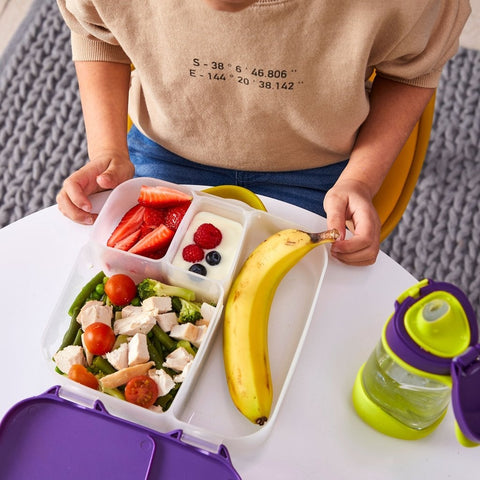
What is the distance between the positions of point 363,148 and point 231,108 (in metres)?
0.24

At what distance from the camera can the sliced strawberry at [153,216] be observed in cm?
86

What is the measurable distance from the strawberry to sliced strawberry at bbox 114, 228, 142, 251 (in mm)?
49

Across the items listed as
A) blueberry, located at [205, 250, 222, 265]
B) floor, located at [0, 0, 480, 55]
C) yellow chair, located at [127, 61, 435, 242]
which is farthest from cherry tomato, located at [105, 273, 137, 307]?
floor, located at [0, 0, 480, 55]

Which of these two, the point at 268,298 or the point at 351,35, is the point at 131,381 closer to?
the point at 268,298

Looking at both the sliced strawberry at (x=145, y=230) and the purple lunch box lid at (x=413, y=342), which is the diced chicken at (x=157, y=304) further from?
the purple lunch box lid at (x=413, y=342)

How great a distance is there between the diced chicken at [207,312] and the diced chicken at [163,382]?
91 millimetres

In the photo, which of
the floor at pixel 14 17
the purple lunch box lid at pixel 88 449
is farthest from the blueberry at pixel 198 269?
the floor at pixel 14 17

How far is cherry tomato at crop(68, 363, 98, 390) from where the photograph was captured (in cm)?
71

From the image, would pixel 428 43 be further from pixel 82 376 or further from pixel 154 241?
pixel 82 376

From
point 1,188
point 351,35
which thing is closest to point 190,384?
point 351,35

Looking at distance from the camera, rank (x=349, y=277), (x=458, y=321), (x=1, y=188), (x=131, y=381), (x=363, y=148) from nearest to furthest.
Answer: (x=458, y=321), (x=131, y=381), (x=349, y=277), (x=363, y=148), (x=1, y=188)

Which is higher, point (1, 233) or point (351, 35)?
point (351, 35)

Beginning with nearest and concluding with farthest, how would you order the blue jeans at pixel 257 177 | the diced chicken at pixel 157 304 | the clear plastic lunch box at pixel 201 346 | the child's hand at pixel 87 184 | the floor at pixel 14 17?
the clear plastic lunch box at pixel 201 346 → the diced chicken at pixel 157 304 → the child's hand at pixel 87 184 → the blue jeans at pixel 257 177 → the floor at pixel 14 17

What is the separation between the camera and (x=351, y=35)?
79cm
